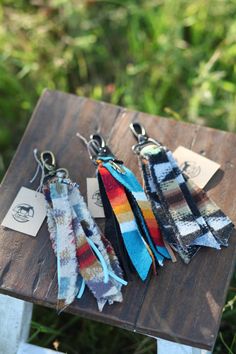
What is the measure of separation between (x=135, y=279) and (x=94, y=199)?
28cm

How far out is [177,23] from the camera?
2531mm

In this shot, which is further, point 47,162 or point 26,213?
point 47,162

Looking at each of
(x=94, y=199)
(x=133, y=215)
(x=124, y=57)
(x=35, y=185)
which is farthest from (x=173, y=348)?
(x=124, y=57)

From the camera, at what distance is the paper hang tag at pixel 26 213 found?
1.65 m

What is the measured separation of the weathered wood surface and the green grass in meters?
0.51

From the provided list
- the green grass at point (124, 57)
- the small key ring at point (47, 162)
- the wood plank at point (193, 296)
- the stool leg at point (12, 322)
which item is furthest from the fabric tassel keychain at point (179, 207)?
the green grass at point (124, 57)

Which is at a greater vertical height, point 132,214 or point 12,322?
point 132,214

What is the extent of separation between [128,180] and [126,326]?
404 mm

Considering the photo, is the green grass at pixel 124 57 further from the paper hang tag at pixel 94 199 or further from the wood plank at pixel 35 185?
the paper hang tag at pixel 94 199

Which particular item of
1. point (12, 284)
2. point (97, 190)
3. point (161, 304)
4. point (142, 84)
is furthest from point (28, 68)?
point (161, 304)

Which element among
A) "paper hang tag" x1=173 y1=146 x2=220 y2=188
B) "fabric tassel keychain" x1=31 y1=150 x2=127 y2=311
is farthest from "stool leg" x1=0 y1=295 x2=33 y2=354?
"paper hang tag" x1=173 y1=146 x2=220 y2=188

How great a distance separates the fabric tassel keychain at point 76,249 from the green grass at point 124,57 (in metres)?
0.78

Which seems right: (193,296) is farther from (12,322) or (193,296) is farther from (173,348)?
(12,322)

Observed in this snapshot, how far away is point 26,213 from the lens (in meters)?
1.68
